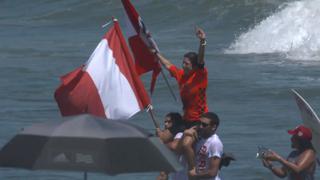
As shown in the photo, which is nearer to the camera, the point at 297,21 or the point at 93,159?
the point at 93,159

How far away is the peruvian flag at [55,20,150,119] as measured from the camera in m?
10.4

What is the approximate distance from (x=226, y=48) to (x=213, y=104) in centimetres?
603

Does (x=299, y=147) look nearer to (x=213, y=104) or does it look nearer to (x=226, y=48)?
(x=213, y=104)

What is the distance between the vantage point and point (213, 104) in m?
19.2

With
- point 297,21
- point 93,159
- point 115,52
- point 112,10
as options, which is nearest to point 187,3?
point 112,10

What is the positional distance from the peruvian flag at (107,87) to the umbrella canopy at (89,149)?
2.30 meters

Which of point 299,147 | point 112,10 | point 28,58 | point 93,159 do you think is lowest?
point 112,10

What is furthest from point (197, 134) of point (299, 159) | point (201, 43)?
point (299, 159)

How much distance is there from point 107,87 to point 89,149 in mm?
2936

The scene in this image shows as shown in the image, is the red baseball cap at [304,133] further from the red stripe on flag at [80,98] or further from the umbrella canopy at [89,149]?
the red stripe on flag at [80,98]

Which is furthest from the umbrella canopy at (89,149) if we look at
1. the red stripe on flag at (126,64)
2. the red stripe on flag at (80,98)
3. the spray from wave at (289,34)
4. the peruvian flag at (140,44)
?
the spray from wave at (289,34)

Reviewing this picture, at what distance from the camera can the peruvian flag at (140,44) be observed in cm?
1068

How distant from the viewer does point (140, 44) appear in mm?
10742

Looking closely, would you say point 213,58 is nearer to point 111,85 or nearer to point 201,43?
point 111,85
